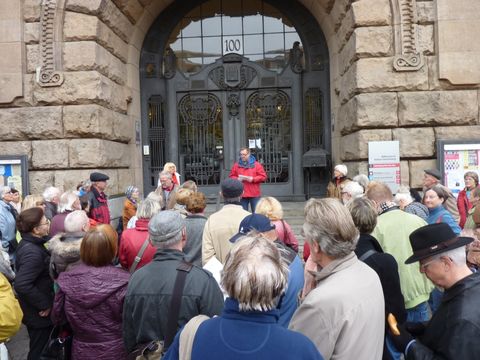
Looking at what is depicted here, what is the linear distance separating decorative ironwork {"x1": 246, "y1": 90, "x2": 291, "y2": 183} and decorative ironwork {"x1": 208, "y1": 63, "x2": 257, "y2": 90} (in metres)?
0.41

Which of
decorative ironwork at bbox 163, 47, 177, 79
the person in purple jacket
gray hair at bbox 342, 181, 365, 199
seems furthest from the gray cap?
decorative ironwork at bbox 163, 47, 177, 79

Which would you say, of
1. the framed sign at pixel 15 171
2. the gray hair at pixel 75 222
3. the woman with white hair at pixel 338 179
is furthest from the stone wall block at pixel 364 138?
the framed sign at pixel 15 171

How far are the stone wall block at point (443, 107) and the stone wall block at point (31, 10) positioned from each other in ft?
23.4

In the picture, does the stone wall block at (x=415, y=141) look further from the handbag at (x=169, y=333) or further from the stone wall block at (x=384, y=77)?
the handbag at (x=169, y=333)

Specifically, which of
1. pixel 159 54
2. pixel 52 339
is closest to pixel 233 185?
pixel 52 339

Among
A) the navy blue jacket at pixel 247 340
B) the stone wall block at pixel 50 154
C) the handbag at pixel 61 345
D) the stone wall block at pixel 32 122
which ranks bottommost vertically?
the handbag at pixel 61 345

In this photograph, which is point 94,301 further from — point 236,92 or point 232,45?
point 232,45

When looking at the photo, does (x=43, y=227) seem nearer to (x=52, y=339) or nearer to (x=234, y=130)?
(x=52, y=339)

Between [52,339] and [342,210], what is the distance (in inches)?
98.0

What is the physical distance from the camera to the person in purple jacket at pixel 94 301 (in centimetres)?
320

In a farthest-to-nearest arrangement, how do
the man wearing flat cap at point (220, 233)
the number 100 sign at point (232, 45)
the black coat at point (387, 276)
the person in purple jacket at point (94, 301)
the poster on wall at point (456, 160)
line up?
the number 100 sign at point (232, 45) → the poster on wall at point (456, 160) → the man wearing flat cap at point (220, 233) → the black coat at point (387, 276) → the person in purple jacket at point (94, 301)

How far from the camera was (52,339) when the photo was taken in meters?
3.57

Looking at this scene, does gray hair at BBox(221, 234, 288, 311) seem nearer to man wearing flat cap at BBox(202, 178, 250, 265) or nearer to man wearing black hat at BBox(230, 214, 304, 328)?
man wearing black hat at BBox(230, 214, 304, 328)

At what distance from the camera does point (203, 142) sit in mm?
11602
